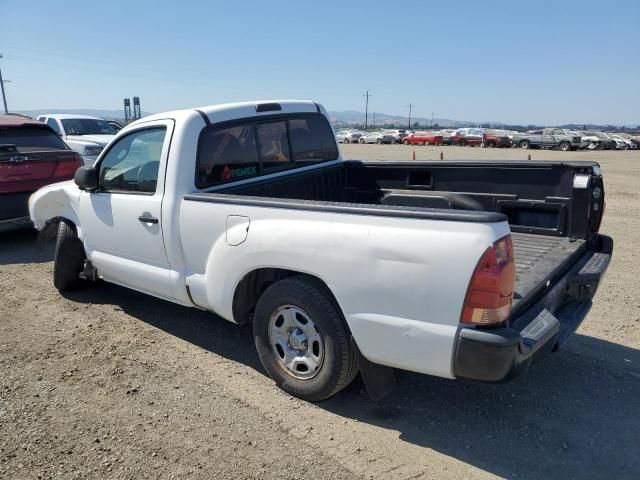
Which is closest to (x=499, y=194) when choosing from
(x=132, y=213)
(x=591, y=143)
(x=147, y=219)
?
(x=147, y=219)

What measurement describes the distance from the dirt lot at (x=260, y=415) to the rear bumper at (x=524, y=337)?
1.79ft

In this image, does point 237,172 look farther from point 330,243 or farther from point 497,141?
point 497,141

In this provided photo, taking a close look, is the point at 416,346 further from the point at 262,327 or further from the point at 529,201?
the point at 529,201

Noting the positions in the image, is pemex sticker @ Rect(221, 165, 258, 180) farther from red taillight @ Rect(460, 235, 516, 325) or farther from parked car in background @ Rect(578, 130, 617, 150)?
parked car in background @ Rect(578, 130, 617, 150)

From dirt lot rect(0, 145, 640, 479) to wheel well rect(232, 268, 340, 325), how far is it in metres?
0.49

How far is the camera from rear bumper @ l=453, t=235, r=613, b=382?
248 centimetres

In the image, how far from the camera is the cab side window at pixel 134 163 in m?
4.04

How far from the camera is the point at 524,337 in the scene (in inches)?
103

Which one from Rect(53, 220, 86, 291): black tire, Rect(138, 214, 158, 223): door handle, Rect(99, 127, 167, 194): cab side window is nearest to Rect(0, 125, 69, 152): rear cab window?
Rect(53, 220, 86, 291): black tire

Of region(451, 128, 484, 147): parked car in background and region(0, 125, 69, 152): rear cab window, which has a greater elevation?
region(0, 125, 69, 152): rear cab window

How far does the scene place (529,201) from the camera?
14.0ft

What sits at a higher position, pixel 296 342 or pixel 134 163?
pixel 134 163

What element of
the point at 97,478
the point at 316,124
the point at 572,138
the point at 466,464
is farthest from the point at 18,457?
the point at 572,138

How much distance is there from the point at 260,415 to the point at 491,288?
1660 mm
